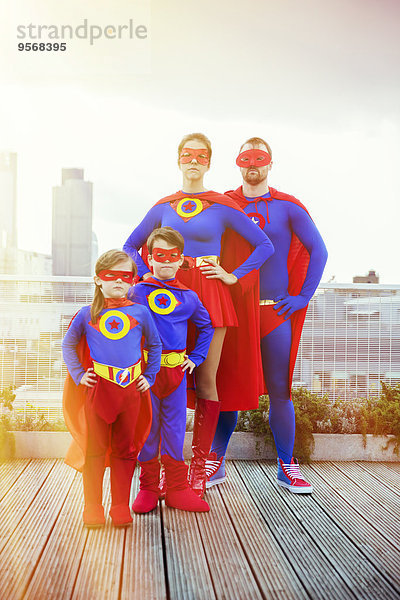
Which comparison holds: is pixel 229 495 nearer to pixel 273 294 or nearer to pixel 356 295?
pixel 273 294

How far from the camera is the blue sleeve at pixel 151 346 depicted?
2.23 m

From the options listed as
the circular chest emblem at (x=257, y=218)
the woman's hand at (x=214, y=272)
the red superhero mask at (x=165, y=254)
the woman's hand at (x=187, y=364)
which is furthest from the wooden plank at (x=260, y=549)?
the circular chest emblem at (x=257, y=218)

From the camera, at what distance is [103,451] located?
2227 millimetres

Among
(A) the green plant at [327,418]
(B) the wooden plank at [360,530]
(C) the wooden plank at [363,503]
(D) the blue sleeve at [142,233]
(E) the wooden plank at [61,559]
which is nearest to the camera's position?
(E) the wooden plank at [61,559]

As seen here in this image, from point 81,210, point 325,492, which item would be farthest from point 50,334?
point 81,210

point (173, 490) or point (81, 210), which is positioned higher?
point (81, 210)

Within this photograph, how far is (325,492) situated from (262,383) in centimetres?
63

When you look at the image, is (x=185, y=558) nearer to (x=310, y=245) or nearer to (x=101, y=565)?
(x=101, y=565)

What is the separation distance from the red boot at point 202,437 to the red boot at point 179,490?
0.13 meters

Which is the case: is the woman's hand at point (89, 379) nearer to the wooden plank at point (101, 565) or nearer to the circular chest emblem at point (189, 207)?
the wooden plank at point (101, 565)

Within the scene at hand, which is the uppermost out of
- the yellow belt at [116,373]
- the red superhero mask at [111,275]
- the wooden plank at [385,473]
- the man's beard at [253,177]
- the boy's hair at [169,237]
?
the man's beard at [253,177]

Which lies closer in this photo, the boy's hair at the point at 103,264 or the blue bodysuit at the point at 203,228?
the boy's hair at the point at 103,264

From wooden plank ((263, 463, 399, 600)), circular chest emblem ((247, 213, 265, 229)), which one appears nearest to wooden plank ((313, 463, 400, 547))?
wooden plank ((263, 463, 399, 600))

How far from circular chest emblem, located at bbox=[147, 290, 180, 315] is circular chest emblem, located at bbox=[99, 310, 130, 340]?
8.0 inches
